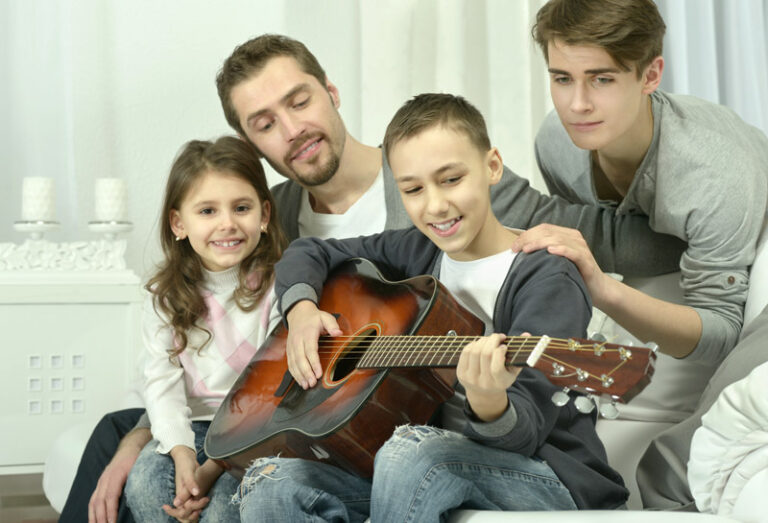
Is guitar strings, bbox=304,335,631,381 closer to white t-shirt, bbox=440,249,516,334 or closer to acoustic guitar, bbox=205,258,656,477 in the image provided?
acoustic guitar, bbox=205,258,656,477

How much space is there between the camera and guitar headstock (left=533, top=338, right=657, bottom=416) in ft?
3.17

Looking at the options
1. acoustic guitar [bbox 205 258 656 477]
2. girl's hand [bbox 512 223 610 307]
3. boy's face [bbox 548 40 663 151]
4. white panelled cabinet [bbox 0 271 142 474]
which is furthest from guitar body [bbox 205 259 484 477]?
white panelled cabinet [bbox 0 271 142 474]

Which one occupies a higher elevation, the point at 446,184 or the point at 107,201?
the point at 446,184

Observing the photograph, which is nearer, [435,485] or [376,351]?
[435,485]

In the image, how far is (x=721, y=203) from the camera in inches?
63.5

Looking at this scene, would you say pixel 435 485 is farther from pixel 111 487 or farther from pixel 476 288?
pixel 111 487

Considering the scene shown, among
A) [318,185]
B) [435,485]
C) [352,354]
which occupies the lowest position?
[435,485]

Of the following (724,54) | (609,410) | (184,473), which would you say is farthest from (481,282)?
(724,54)

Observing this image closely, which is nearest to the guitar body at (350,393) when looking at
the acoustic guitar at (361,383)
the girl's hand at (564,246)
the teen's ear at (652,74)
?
the acoustic guitar at (361,383)

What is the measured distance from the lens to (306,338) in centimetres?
147

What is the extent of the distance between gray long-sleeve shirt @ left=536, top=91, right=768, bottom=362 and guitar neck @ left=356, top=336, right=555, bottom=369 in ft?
2.01

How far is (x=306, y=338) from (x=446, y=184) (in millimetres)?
341

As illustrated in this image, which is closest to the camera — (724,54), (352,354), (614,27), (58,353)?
(352,354)

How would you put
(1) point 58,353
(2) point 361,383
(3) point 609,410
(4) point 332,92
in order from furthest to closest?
(1) point 58,353 → (4) point 332,92 → (2) point 361,383 → (3) point 609,410
